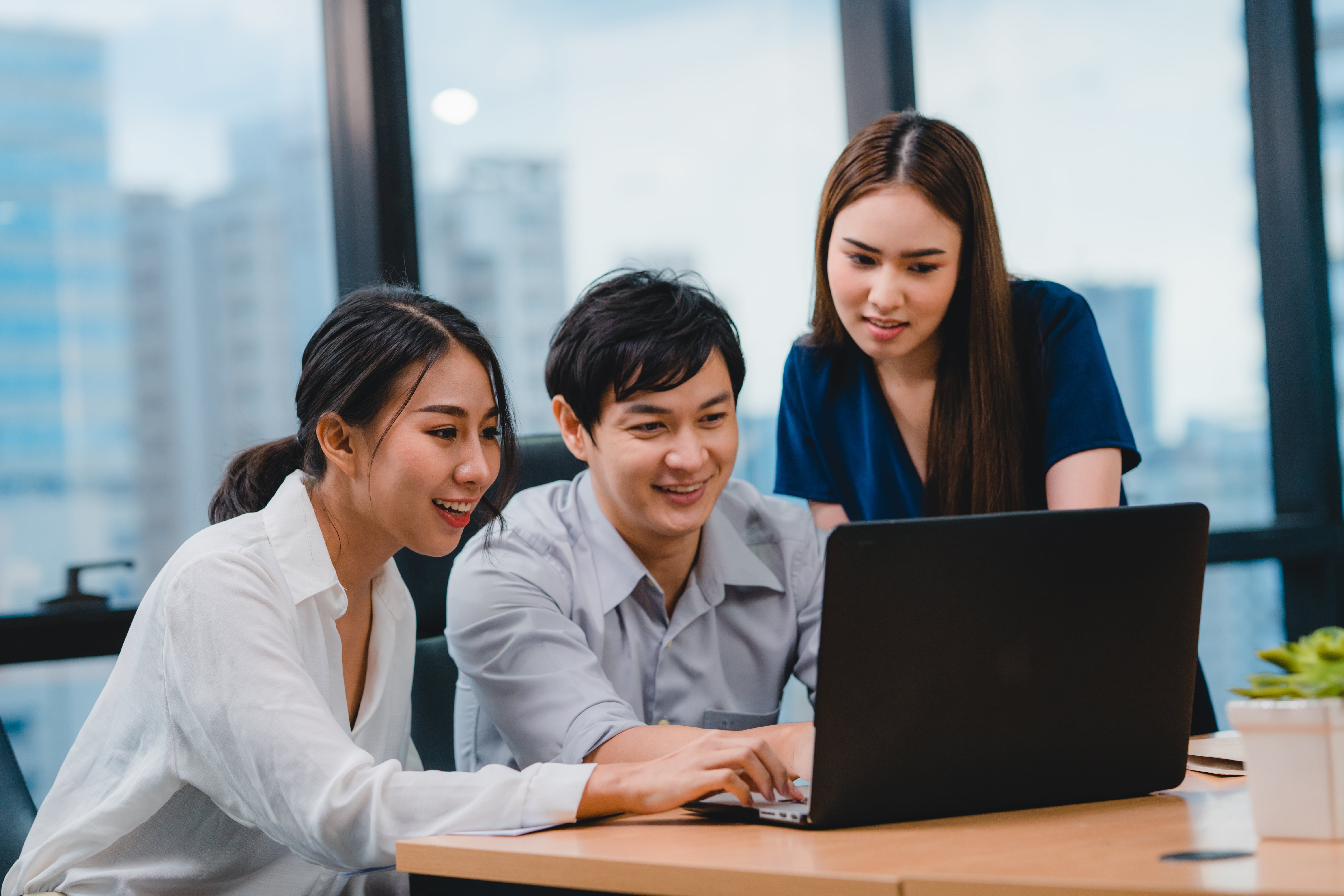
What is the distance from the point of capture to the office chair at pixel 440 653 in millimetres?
1736

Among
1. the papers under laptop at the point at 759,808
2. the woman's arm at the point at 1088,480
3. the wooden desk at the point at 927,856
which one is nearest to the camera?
the wooden desk at the point at 927,856

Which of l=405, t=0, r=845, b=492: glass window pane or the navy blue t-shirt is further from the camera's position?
l=405, t=0, r=845, b=492: glass window pane

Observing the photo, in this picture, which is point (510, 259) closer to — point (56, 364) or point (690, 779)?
point (56, 364)

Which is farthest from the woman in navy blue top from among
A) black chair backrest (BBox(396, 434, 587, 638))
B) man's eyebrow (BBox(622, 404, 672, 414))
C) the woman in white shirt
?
the woman in white shirt

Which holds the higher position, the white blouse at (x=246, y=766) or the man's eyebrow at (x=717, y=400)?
the man's eyebrow at (x=717, y=400)

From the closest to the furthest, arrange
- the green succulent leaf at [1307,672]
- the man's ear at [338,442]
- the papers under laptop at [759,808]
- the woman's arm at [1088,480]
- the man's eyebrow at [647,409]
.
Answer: the green succulent leaf at [1307,672] < the papers under laptop at [759,808] < the man's ear at [338,442] < the man's eyebrow at [647,409] < the woman's arm at [1088,480]

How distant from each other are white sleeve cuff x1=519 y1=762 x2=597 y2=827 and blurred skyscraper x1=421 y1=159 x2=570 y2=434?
1438 millimetres

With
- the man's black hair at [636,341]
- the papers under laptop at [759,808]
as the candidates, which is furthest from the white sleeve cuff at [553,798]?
the man's black hair at [636,341]

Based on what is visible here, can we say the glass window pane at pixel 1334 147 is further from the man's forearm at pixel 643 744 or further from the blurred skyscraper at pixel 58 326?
the blurred skyscraper at pixel 58 326

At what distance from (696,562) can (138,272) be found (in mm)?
1272

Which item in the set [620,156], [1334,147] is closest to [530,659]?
[620,156]

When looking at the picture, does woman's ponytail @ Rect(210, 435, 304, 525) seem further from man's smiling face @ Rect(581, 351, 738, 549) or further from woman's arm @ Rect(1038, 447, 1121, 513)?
woman's arm @ Rect(1038, 447, 1121, 513)

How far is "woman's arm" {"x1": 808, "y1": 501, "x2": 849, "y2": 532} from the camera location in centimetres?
179

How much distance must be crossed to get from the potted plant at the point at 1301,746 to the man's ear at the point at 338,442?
3.00ft
